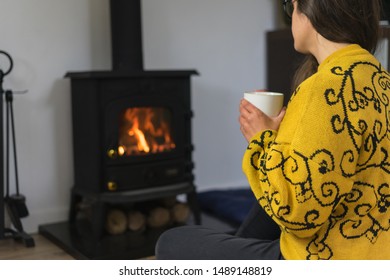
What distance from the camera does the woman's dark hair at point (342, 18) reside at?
1.12 m

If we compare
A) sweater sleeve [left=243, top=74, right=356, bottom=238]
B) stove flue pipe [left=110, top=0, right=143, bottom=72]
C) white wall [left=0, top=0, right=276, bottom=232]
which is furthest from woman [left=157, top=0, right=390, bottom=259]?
white wall [left=0, top=0, right=276, bottom=232]

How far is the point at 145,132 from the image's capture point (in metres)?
2.55

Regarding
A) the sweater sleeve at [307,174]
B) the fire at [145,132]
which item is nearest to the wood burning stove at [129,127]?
the fire at [145,132]

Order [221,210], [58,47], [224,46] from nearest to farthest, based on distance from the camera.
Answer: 1. [58,47]
2. [221,210]
3. [224,46]

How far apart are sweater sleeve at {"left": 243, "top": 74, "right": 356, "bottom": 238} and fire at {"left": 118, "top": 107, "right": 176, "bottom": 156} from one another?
145cm

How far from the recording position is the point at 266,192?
1090 mm

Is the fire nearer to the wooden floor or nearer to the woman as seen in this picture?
the wooden floor

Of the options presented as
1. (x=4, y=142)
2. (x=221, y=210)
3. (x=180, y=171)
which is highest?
(x=4, y=142)

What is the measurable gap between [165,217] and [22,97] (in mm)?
837

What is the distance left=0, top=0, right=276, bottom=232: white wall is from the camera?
257 centimetres

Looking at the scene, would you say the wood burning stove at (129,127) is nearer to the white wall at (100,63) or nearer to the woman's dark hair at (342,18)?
the white wall at (100,63)
